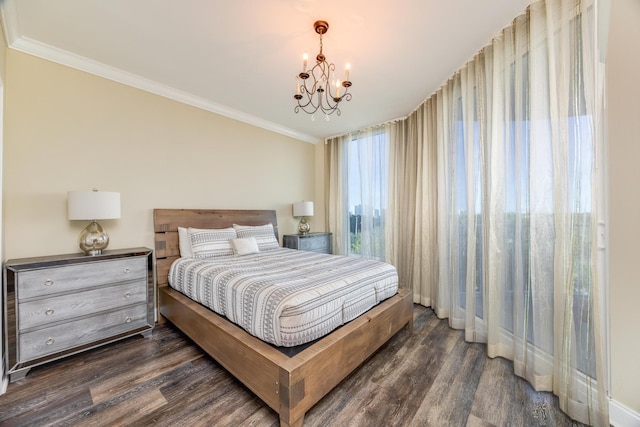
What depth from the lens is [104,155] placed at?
251 centimetres

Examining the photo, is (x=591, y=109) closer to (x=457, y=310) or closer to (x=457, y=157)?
(x=457, y=157)

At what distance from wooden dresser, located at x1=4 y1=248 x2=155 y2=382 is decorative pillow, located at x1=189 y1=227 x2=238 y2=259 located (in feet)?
1.55

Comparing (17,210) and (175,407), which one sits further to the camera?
(17,210)

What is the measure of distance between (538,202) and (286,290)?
179cm

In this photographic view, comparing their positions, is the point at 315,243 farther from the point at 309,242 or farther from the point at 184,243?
the point at 184,243

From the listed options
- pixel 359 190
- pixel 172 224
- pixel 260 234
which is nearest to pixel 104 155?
pixel 172 224

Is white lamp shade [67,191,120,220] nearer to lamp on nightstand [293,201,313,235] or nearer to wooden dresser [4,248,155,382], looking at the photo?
wooden dresser [4,248,155,382]

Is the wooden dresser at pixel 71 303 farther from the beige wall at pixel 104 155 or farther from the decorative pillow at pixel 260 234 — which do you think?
the decorative pillow at pixel 260 234

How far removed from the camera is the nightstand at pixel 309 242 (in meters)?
3.99

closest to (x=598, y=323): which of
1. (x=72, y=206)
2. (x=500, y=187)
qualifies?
(x=500, y=187)

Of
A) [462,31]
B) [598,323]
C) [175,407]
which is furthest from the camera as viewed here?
[462,31]

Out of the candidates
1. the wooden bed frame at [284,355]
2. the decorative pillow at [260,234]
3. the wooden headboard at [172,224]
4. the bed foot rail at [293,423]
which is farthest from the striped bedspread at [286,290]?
the decorative pillow at [260,234]

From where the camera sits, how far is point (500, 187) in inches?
78.5

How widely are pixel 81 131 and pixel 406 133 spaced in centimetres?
380
